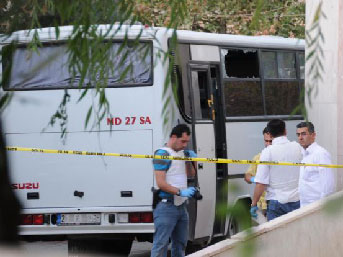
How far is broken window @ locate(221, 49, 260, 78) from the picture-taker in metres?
14.9

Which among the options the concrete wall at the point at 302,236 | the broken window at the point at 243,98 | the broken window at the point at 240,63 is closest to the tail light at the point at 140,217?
the broken window at the point at 243,98

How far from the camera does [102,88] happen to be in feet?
12.8

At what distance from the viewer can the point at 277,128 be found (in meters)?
11.1

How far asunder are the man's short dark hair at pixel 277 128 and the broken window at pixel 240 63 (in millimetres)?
3766

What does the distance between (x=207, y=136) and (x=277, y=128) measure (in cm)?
290

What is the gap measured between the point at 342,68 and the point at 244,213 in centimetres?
1051

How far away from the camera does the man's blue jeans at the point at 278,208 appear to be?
1089cm

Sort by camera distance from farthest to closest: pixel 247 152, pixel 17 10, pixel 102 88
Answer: pixel 247 152
pixel 102 88
pixel 17 10

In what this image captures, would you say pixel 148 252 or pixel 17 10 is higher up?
pixel 17 10

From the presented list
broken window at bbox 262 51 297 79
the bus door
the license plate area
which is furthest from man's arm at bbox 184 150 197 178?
broken window at bbox 262 51 297 79

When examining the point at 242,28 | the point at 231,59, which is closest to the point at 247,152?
the point at 231,59

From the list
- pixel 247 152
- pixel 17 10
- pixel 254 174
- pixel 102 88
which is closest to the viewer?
pixel 17 10

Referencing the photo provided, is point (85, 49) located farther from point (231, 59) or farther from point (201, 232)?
point (231, 59)

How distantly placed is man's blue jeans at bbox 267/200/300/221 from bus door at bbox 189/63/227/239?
2.42 meters
